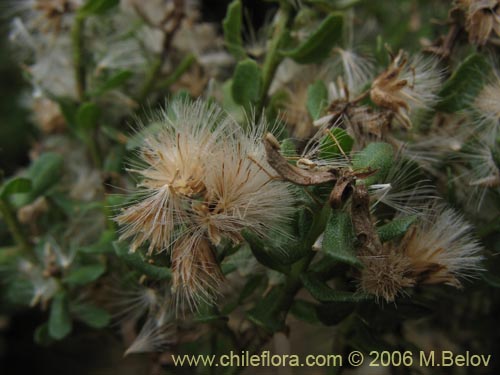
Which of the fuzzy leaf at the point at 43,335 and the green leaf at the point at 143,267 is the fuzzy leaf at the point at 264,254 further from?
the fuzzy leaf at the point at 43,335

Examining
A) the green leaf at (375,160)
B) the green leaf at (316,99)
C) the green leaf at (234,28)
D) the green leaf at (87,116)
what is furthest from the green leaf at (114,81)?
the green leaf at (375,160)

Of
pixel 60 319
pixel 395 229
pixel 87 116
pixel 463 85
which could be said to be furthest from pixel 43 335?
pixel 463 85

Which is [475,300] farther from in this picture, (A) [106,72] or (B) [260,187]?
(A) [106,72]

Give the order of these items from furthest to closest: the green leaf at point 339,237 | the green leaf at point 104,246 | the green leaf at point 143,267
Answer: the green leaf at point 104,246 → the green leaf at point 143,267 → the green leaf at point 339,237

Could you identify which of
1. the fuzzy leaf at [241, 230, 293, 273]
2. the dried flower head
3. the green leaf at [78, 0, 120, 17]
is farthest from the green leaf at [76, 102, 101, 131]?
the dried flower head

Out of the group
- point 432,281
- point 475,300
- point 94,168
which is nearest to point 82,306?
point 94,168

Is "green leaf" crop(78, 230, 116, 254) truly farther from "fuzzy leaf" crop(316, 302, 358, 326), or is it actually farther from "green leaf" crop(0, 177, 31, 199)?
"fuzzy leaf" crop(316, 302, 358, 326)

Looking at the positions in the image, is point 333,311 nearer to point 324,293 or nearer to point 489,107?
point 324,293
